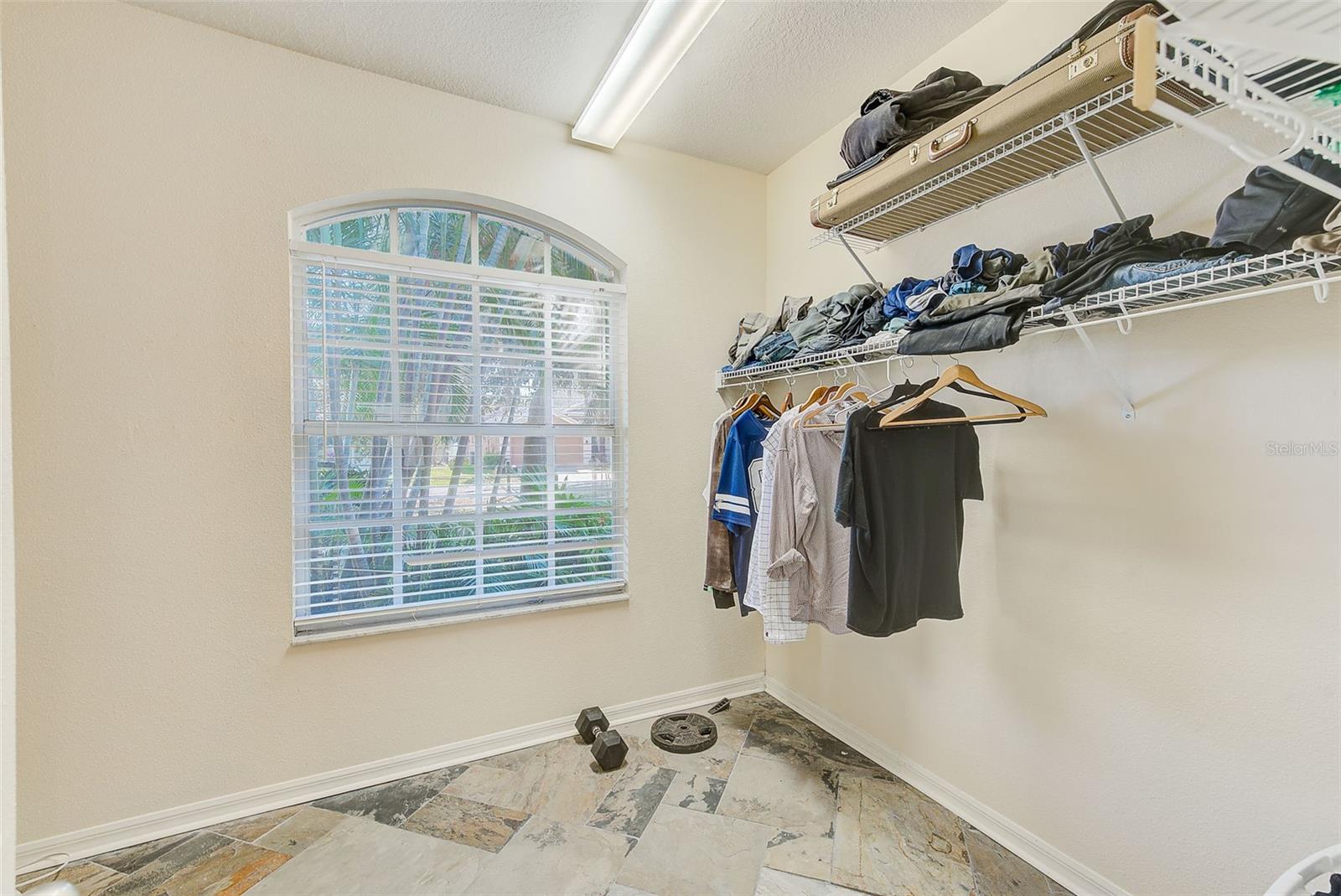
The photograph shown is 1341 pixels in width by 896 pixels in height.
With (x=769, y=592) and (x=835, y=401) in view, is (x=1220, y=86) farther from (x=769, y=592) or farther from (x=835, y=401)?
(x=769, y=592)

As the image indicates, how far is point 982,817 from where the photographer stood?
74.4 inches

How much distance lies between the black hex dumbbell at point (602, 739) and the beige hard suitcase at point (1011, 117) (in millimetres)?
2111

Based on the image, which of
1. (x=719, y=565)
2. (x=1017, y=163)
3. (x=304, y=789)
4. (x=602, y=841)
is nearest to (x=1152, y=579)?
(x=1017, y=163)

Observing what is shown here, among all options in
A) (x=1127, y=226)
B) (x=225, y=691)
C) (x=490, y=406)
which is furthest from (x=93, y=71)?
(x=1127, y=226)

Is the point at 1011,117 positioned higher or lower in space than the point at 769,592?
higher

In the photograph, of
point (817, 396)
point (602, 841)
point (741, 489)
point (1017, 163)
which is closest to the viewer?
point (1017, 163)

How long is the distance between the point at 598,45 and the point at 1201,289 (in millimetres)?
1913

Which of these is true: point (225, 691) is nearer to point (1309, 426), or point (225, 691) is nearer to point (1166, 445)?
point (1166, 445)

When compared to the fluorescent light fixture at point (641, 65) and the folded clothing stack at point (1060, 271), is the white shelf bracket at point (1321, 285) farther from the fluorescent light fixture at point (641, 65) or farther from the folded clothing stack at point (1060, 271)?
the fluorescent light fixture at point (641, 65)

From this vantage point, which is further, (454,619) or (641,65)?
(454,619)

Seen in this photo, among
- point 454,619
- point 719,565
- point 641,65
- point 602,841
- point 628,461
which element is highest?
point 641,65

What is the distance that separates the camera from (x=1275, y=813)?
131 centimetres

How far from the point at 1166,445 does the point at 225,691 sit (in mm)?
2953

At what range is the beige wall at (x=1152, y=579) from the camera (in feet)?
4.21
